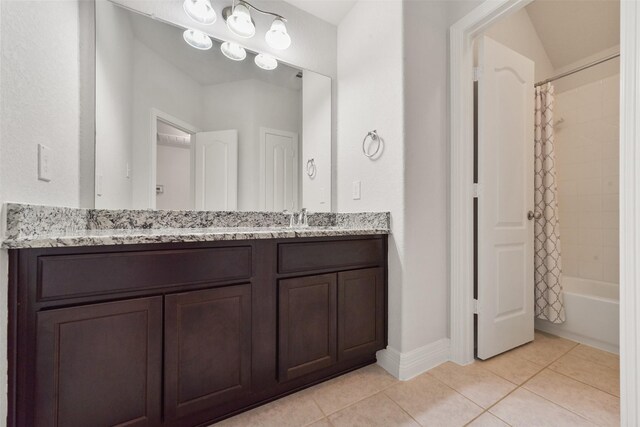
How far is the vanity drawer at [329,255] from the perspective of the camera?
1.30 meters

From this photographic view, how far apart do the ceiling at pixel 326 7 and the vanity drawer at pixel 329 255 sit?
1.68 m

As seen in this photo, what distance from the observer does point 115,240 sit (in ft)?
2.95

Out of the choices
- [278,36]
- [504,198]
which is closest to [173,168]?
[278,36]

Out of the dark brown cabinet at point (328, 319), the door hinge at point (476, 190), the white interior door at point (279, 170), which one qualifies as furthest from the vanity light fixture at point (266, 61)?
the door hinge at point (476, 190)

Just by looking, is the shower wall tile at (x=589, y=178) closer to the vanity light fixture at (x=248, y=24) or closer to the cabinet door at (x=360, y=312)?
the cabinet door at (x=360, y=312)

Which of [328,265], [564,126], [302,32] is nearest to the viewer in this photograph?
[328,265]

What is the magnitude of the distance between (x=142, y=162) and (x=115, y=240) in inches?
28.9

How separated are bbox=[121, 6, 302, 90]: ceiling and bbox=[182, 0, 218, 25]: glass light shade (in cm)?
11

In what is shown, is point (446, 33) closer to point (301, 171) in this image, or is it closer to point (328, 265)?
point (301, 171)

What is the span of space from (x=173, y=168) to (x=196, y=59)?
68cm

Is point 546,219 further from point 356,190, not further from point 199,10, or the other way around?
point 199,10

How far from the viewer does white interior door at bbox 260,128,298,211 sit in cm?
186

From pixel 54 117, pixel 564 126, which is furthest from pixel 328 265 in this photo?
pixel 564 126

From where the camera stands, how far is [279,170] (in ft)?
6.28
